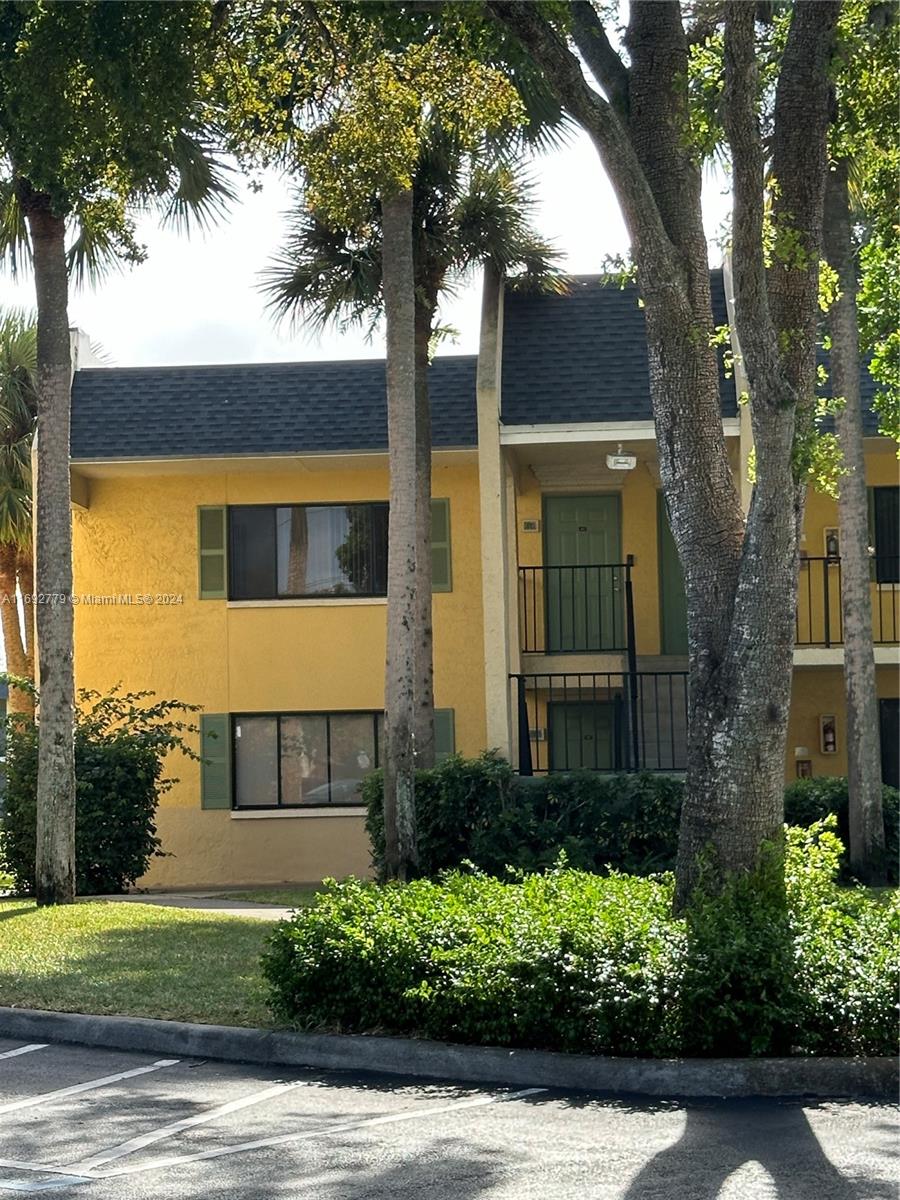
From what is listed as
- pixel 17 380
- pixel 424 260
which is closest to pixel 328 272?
pixel 424 260

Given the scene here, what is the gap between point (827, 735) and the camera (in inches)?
806

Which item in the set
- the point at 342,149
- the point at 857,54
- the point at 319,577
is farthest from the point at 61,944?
the point at 319,577

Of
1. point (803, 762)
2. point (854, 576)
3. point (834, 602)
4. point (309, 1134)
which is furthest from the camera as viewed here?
point (803, 762)

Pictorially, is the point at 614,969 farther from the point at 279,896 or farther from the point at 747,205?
the point at 279,896

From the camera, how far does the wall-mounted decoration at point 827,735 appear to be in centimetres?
2047

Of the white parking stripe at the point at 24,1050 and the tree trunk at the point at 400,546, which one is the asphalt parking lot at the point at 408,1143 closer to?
the white parking stripe at the point at 24,1050

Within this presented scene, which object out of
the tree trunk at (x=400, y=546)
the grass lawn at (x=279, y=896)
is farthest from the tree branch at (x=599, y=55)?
the grass lawn at (x=279, y=896)

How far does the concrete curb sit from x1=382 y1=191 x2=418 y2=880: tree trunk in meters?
6.14

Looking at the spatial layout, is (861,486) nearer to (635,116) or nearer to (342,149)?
(342,149)

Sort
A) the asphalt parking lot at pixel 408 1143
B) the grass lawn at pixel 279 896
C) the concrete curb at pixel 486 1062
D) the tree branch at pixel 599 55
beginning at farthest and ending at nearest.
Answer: the grass lawn at pixel 279 896 → the tree branch at pixel 599 55 → the concrete curb at pixel 486 1062 → the asphalt parking lot at pixel 408 1143

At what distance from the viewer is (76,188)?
1229cm

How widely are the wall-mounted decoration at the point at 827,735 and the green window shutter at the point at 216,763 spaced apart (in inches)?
309

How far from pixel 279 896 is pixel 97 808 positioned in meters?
2.25

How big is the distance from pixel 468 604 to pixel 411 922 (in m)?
12.9
